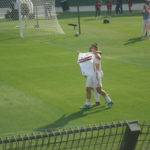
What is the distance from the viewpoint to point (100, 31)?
32375mm

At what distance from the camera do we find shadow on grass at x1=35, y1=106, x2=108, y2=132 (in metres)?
12.9

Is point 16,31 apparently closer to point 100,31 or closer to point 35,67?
point 100,31

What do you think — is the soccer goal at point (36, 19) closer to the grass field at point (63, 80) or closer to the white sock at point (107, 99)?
the grass field at point (63, 80)

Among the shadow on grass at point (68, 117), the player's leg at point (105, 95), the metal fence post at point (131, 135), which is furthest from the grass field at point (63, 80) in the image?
the metal fence post at point (131, 135)

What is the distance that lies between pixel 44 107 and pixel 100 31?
18231 millimetres

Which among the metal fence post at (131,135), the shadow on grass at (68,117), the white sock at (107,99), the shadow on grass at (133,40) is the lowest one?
the shadow on grass at (68,117)

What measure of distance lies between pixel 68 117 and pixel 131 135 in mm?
6758

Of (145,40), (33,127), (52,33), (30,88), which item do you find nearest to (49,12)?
(52,33)

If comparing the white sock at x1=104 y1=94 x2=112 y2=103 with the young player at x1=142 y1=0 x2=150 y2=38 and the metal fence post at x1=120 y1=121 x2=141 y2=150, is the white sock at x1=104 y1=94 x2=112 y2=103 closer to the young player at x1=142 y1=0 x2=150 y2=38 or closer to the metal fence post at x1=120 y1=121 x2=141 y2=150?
the metal fence post at x1=120 y1=121 x2=141 y2=150

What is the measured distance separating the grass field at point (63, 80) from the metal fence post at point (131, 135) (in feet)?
18.6

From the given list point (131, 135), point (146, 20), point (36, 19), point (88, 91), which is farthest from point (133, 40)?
point (131, 135)

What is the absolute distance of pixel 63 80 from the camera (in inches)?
728

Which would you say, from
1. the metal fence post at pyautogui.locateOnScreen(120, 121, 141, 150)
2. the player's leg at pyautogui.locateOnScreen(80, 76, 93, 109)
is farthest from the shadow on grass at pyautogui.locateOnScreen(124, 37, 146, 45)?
the metal fence post at pyautogui.locateOnScreen(120, 121, 141, 150)

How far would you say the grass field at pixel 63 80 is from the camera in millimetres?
13805
